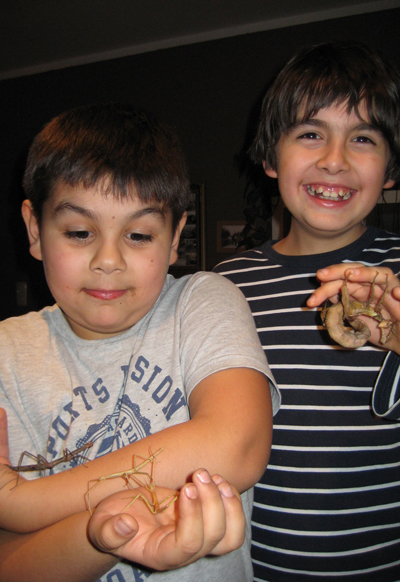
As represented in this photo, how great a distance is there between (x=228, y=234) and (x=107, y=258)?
2.40 metres

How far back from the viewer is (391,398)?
3.09ft

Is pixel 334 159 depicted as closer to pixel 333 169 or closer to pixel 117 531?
pixel 333 169

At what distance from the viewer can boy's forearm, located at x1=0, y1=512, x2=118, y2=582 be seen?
60 centimetres

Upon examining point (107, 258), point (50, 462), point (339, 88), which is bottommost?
point (50, 462)

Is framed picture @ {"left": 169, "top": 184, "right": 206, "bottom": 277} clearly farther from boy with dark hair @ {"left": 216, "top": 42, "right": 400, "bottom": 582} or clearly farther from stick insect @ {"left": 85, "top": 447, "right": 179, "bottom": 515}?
stick insect @ {"left": 85, "top": 447, "right": 179, "bottom": 515}

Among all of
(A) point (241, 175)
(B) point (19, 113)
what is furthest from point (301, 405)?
(B) point (19, 113)

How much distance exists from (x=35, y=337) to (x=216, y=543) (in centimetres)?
70

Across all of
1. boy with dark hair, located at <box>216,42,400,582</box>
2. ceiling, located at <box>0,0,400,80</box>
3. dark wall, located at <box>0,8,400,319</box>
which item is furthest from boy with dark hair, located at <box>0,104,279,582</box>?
ceiling, located at <box>0,0,400,80</box>

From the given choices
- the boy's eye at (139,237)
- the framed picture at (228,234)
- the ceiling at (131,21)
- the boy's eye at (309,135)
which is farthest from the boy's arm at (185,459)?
the ceiling at (131,21)

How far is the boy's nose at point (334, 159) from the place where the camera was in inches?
42.1

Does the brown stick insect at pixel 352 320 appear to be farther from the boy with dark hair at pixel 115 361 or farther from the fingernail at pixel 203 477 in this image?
the fingernail at pixel 203 477

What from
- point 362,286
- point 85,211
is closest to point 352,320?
point 362,286

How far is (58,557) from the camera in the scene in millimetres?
631

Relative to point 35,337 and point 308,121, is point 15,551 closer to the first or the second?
point 35,337
